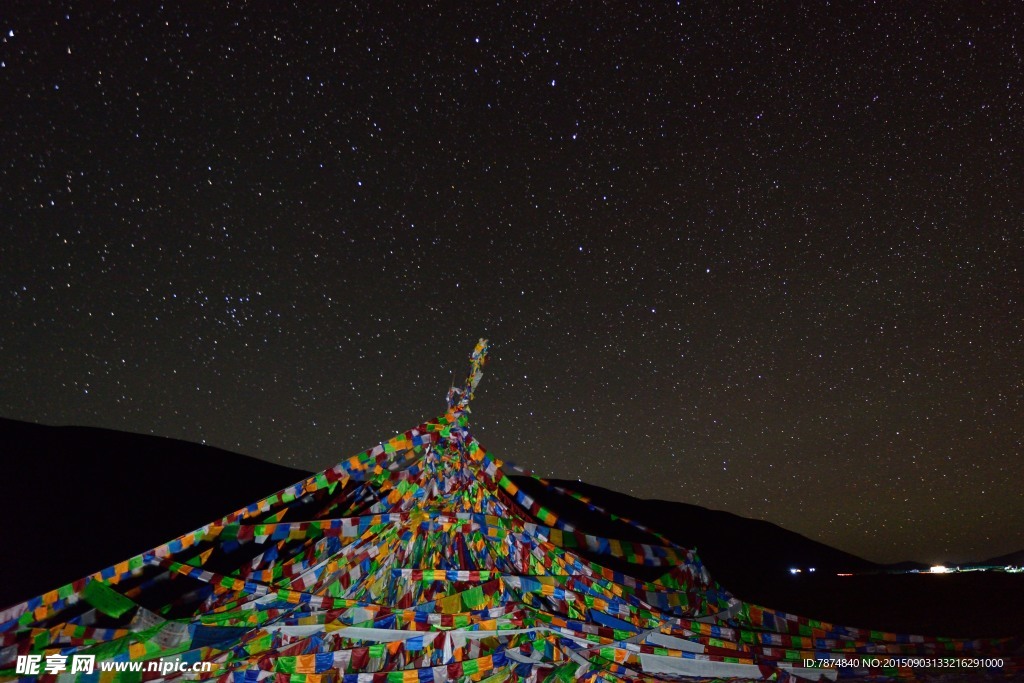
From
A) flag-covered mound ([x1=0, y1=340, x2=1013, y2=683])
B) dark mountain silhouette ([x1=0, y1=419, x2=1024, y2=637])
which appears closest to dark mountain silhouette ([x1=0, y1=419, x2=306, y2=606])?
dark mountain silhouette ([x1=0, y1=419, x2=1024, y2=637])

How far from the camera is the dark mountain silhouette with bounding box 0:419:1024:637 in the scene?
1371 cm

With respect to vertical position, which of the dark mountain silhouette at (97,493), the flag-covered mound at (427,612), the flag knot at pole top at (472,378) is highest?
the dark mountain silhouette at (97,493)

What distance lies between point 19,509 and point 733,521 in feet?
241

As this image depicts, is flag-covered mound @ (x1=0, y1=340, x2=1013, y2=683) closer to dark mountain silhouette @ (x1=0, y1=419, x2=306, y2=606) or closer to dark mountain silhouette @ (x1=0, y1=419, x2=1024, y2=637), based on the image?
dark mountain silhouette @ (x1=0, y1=419, x2=1024, y2=637)

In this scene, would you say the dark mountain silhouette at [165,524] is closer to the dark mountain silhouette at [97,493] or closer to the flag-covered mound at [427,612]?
the dark mountain silhouette at [97,493]

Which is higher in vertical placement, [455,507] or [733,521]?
[733,521]

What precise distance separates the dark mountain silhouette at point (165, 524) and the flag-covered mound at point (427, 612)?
468 centimetres

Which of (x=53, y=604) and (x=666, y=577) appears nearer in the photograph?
(x=53, y=604)

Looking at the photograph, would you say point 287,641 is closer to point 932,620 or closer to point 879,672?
point 879,672

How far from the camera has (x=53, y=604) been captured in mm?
4594

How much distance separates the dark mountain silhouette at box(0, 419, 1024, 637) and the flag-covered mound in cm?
468

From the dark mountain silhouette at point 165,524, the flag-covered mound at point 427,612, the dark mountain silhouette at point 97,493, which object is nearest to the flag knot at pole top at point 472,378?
the flag-covered mound at point 427,612

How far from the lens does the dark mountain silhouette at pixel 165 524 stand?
13711 mm

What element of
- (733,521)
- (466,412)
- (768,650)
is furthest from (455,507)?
(733,521)
